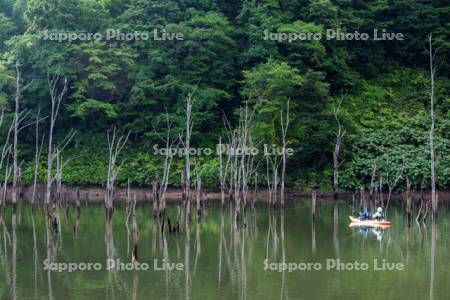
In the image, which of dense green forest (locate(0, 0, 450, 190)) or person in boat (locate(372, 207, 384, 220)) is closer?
person in boat (locate(372, 207, 384, 220))

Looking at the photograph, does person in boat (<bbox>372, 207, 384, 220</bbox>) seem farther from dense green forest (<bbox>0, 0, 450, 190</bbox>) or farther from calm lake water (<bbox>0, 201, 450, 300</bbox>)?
dense green forest (<bbox>0, 0, 450, 190</bbox>)

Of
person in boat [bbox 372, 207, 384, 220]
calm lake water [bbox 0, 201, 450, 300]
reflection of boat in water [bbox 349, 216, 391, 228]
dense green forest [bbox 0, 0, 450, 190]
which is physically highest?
dense green forest [bbox 0, 0, 450, 190]

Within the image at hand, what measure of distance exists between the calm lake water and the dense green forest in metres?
9.68

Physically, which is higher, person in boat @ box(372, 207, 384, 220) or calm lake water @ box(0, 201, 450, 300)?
person in boat @ box(372, 207, 384, 220)

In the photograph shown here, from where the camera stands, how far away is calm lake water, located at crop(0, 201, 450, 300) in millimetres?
16703

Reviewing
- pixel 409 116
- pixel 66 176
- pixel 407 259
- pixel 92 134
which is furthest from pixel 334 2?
pixel 407 259

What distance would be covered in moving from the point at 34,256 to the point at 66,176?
20.6 meters

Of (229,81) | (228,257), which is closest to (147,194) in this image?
(229,81)

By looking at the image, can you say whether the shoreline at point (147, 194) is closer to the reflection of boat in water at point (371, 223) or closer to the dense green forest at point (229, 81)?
the dense green forest at point (229, 81)

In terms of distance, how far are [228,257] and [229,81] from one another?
1008 inches

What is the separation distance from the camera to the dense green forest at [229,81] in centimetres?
4138

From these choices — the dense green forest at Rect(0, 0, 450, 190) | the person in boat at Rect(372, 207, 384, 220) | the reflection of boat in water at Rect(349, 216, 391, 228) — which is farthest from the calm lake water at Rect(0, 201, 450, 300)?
the dense green forest at Rect(0, 0, 450, 190)

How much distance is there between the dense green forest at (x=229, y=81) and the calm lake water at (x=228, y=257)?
31.8 ft

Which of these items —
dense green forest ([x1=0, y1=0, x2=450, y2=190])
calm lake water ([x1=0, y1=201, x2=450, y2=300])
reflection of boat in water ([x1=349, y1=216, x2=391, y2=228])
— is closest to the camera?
calm lake water ([x1=0, y1=201, x2=450, y2=300])
